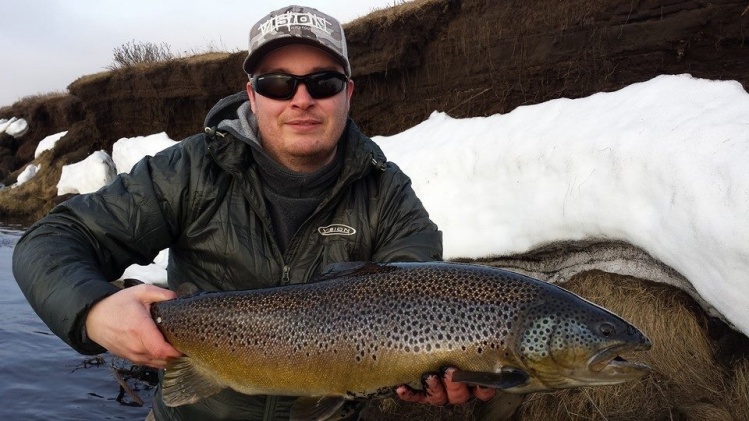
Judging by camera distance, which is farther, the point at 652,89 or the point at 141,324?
the point at 652,89

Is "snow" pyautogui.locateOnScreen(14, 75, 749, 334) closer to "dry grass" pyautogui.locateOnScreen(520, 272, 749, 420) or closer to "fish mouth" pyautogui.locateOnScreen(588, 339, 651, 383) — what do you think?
"dry grass" pyautogui.locateOnScreen(520, 272, 749, 420)

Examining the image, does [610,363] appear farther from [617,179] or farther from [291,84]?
[617,179]

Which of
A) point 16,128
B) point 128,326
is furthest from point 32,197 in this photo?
point 128,326

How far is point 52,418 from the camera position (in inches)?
208

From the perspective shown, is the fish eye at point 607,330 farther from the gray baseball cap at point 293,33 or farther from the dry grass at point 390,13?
the dry grass at point 390,13

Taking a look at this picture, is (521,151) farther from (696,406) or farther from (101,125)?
(101,125)

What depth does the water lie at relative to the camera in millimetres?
5438

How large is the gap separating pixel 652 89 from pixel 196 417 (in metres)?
5.84

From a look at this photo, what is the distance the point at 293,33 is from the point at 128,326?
1.65 m

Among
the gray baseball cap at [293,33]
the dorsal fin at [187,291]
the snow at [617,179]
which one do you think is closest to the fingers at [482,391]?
the dorsal fin at [187,291]

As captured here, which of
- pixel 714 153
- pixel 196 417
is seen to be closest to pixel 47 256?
pixel 196 417

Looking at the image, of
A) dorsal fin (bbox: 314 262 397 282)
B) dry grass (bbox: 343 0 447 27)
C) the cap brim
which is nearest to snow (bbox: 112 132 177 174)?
dry grass (bbox: 343 0 447 27)

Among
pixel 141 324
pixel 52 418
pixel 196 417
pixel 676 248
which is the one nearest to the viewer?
pixel 141 324

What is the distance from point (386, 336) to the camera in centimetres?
229
